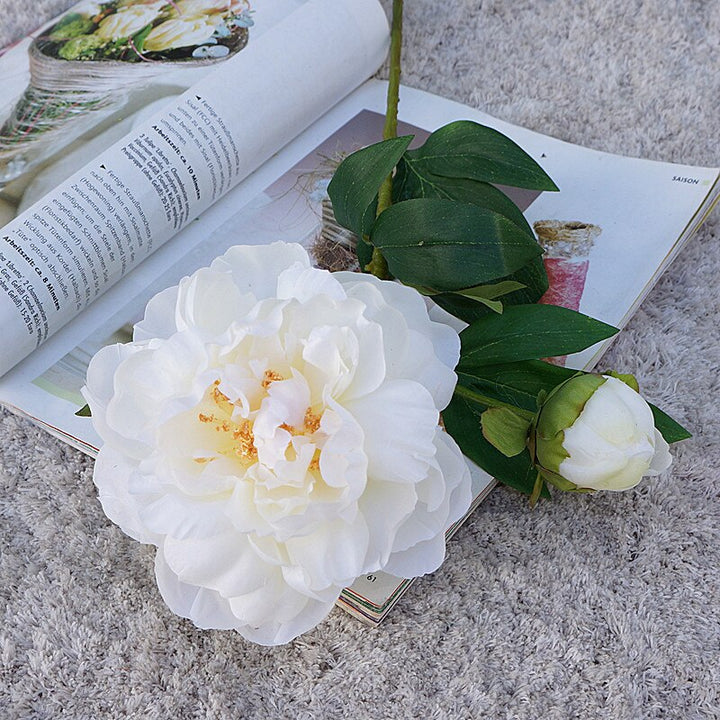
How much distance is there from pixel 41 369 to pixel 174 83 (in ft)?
0.62

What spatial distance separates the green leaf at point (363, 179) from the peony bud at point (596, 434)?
0.38 ft

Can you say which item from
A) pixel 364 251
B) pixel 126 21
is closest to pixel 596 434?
pixel 364 251

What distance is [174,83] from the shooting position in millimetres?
507

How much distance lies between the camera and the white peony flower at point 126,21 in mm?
542

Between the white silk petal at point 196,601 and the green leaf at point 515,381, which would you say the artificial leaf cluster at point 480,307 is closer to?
the green leaf at point 515,381

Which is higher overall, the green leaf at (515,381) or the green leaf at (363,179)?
the green leaf at (363,179)

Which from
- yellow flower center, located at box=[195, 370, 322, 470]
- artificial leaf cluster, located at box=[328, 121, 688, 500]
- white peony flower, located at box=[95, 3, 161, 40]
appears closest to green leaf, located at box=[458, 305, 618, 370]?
artificial leaf cluster, located at box=[328, 121, 688, 500]

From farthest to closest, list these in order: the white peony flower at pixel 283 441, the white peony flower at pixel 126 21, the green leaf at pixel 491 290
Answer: the white peony flower at pixel 126 21 → the green leaf at pixel 491 290 → the white peony flower at pixel 283 441

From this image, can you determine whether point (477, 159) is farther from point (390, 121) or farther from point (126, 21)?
point (126, 21)

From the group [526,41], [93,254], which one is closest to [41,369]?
[93,254]

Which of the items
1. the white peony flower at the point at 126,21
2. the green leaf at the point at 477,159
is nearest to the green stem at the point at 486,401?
the green leaf at the point at 477,159

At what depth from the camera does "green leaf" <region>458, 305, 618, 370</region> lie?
0.34 m

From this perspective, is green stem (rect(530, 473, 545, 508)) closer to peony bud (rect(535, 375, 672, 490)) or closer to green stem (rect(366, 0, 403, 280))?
peony bud (rect(535, 375, 672, 490))

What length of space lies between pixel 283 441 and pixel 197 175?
26 cm
